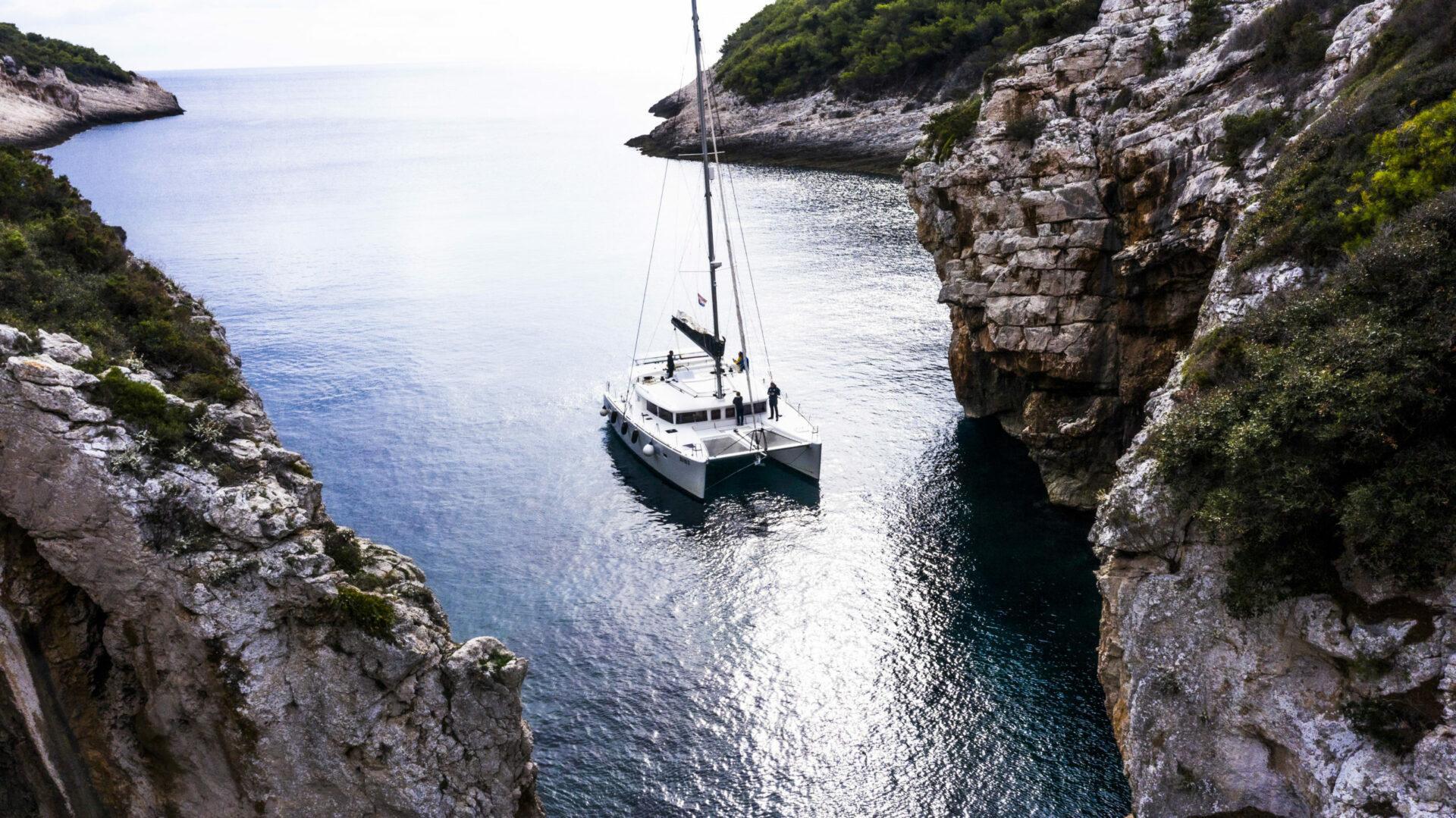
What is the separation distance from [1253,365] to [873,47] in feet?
391

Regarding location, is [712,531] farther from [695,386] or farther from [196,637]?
[196,637]

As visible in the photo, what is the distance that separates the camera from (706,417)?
4528cm

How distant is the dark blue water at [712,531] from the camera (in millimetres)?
26438

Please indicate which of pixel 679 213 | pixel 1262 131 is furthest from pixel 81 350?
pixel 679 213

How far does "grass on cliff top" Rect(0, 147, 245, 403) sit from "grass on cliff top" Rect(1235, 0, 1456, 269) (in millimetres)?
23738

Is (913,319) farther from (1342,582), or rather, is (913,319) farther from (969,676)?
(1342,582)

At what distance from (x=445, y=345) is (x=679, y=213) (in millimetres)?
45911

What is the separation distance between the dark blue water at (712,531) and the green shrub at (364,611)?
966 cm

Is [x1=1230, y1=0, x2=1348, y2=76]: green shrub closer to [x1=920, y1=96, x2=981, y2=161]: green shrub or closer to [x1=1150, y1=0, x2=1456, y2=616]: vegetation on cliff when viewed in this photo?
[x1=1150, y1=0, x2=1456, y2=616]: vegetation on cliff

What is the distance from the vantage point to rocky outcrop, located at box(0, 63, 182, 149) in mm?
135000

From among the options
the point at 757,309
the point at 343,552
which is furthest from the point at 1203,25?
the point at 343,552

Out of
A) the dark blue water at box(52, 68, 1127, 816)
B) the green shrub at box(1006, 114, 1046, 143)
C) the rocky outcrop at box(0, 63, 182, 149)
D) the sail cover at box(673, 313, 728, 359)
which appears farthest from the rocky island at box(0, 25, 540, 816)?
the rocky outcrop at box(0, 63, 182, 149)

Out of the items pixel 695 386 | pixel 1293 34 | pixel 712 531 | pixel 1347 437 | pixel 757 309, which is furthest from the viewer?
pixel 757 309

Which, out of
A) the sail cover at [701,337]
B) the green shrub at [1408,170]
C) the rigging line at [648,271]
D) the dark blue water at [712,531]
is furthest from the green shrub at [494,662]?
the rigging line at [648,271]
